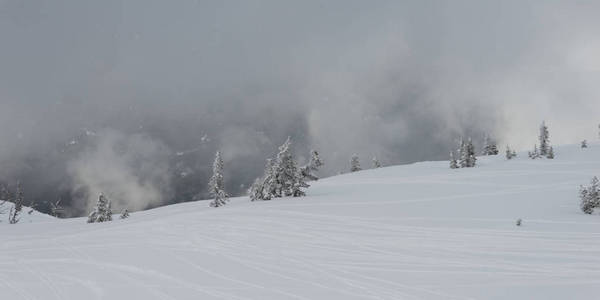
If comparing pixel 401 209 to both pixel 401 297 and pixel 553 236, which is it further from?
pixel 401 297

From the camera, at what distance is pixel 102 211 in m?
35.6

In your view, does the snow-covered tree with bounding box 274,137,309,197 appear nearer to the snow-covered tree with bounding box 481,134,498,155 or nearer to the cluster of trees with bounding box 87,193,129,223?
the cluster of trees with bounding box 87,193,129,223

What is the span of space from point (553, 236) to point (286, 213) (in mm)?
13292

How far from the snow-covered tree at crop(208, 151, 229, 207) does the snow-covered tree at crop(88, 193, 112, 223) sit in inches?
405

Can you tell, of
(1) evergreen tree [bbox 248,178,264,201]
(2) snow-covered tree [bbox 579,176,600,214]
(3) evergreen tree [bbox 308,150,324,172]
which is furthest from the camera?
(3) evergreen tree [bbox 308,150,324,172]

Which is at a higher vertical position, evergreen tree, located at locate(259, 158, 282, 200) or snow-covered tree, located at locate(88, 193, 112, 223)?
evergreen tree, located at locate(259, 158, 282, 200)

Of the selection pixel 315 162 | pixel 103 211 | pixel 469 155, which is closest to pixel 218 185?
pixel 315 162

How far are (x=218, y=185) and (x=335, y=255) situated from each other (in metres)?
25.3

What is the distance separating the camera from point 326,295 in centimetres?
933

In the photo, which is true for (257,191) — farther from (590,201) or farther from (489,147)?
(489,147)

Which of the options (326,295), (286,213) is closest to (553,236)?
(326,295)

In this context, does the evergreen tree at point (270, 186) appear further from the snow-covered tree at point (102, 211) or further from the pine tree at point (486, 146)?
the pine tree at point (486, 146)

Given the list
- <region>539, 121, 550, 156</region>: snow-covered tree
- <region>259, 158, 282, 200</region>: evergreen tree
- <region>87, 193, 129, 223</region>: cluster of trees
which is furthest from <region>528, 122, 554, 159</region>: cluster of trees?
<region>87, 193, 129, 223</region>: cluster of trees

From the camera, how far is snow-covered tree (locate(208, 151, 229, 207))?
3480 centimetres
